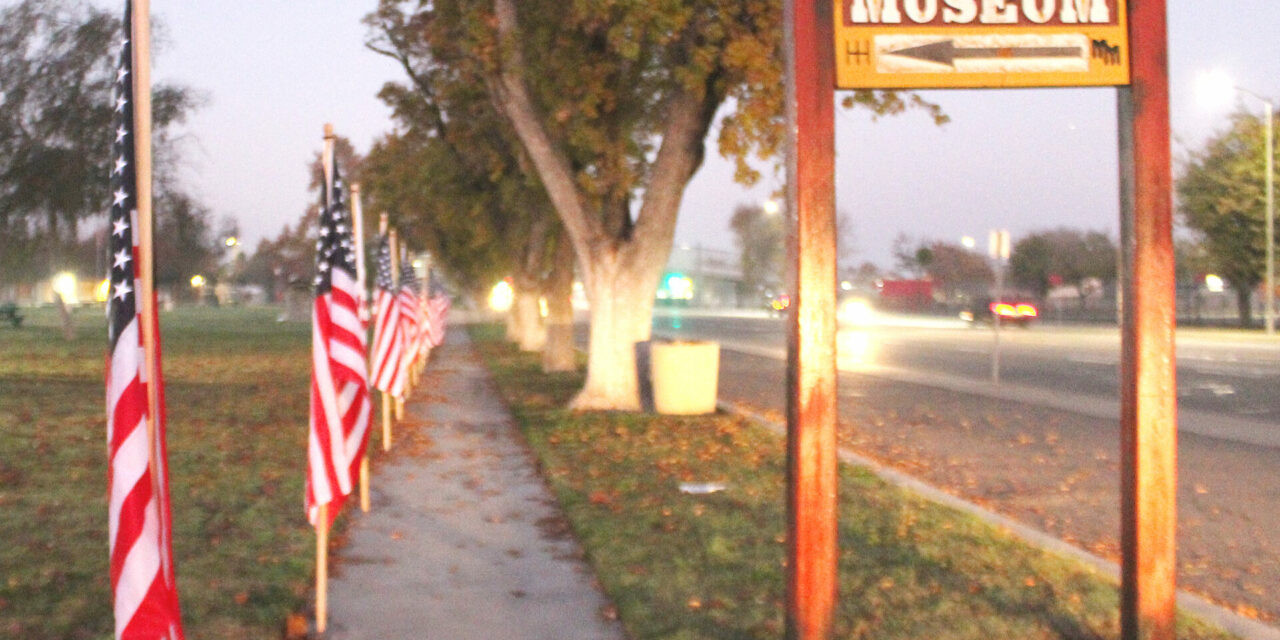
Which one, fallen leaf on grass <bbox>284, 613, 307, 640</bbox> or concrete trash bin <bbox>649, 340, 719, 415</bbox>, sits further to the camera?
concrete trash bin <bbox>649, 340, 719, 415</bbox>

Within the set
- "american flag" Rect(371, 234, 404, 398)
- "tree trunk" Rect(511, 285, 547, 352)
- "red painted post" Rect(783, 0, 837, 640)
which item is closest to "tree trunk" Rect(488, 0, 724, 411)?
"american flag" Rect(371, 234, 404, 398)

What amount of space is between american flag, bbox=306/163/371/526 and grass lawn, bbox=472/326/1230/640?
1.73 m

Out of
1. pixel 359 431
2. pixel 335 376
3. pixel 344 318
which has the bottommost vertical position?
pixel 359 431

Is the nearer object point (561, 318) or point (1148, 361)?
point (1148, 361)

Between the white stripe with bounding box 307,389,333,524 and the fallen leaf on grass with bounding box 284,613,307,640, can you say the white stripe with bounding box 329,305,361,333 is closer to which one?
the white stripe with bounding box 307,389,333,524

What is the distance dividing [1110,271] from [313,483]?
7879cm

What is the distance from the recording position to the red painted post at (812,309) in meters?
5.74

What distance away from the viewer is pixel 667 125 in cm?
1677

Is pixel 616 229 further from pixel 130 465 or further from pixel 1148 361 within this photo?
pixel 130 465

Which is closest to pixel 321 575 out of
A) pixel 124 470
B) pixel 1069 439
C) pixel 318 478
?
pixel 318 478

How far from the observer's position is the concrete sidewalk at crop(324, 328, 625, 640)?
6.71 metres

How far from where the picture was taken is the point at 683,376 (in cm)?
1678

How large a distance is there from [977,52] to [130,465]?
4173 mm

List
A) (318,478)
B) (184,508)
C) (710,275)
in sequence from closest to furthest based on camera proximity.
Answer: (318,478)
(184,508)
(710,275)
